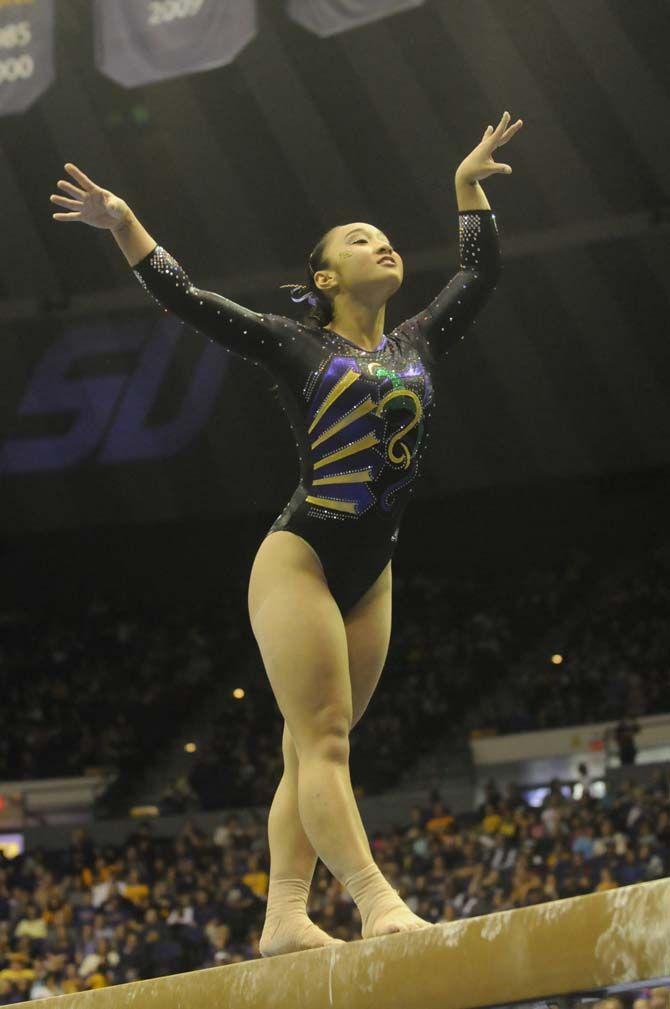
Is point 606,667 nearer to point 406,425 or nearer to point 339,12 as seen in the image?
point 339,12

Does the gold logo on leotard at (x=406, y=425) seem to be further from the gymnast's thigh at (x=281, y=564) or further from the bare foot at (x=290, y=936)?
the bare foot at (x=290, y=936)

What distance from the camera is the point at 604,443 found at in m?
18.1

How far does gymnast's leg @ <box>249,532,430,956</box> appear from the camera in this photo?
303 centimetres

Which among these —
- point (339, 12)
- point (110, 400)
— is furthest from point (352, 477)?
point (110, 400)

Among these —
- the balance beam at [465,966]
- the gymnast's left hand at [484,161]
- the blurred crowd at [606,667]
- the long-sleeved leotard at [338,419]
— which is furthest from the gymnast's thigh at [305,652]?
the blurred crowd at [606,667]

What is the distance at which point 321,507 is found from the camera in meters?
3.33

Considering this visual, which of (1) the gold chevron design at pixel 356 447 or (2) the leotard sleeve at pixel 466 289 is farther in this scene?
(2) the leotard sleeve at pixel 466 289

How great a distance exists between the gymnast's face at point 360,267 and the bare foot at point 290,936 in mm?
1636

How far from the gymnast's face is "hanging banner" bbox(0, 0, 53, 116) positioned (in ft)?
24.1

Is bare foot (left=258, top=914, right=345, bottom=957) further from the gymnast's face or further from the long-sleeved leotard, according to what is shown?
the gymnast's face

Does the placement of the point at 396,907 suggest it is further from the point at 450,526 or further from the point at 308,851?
the point at 450,526

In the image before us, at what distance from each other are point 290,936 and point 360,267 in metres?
1.76

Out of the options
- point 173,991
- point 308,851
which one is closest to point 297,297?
point 308,851

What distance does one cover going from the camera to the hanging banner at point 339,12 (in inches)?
394
